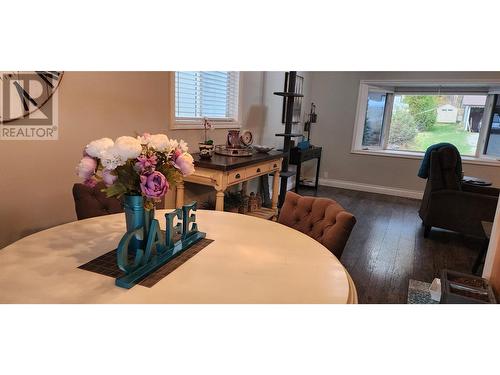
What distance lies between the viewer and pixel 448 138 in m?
5.30

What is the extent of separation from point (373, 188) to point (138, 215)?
16.7ft

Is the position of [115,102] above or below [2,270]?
above

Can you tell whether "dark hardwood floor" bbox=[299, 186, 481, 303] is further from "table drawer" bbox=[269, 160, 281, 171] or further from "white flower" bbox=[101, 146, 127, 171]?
"white flower" bbox=[101, 146, 127, 171]

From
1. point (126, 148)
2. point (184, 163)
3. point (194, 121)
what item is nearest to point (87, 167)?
point (126, 148)

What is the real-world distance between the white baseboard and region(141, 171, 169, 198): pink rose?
5.11m

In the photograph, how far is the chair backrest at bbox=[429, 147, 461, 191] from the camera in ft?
11.3

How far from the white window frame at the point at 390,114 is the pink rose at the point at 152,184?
504 cm

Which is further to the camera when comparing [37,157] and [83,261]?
[37,157]

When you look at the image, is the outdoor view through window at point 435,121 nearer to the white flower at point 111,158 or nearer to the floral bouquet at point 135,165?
the floral bouquet at point 135,165
